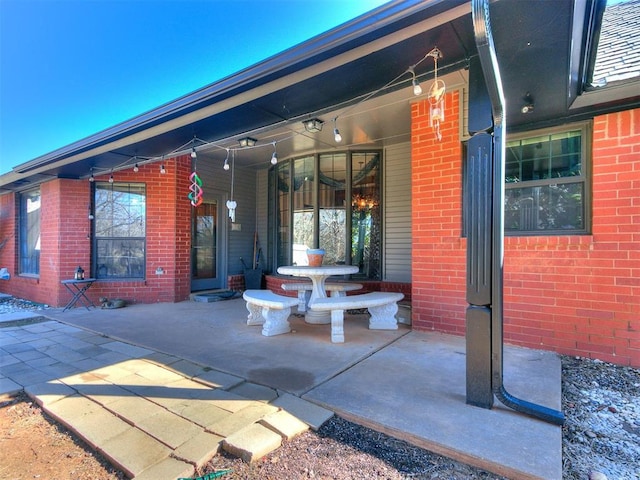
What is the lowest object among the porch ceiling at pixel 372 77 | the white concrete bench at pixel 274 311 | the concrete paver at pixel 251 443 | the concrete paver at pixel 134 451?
the concrete paver at pixel 134 451

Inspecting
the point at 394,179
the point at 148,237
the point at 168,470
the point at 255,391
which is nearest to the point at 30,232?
the point at 148,237

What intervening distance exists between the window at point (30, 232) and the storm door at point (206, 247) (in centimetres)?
338

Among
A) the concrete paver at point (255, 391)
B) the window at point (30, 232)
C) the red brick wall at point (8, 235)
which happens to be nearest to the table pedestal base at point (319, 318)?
the concrete paver at point (255, 391)

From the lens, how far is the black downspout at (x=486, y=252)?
2.15 m

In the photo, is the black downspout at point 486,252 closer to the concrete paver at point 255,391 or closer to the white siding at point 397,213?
the concrete paver at point 255,391

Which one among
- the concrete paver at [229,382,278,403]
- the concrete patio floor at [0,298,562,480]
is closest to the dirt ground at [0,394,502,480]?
the concrete patio floor at [0,298,562,480]

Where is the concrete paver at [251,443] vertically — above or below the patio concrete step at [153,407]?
above

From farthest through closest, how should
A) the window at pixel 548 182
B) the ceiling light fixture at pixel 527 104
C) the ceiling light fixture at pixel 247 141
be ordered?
the ceiling light fixture at pixel 247 141, the window at pixel 548 182, the ceiling light fixture at pixel 527 104

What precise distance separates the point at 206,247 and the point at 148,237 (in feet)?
4.29

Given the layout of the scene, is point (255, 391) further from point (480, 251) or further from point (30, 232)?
point (30, 232)

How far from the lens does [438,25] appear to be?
223cm

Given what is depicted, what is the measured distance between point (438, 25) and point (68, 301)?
729cm

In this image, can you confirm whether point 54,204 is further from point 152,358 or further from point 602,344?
point 602,344

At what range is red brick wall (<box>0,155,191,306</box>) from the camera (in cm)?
621
